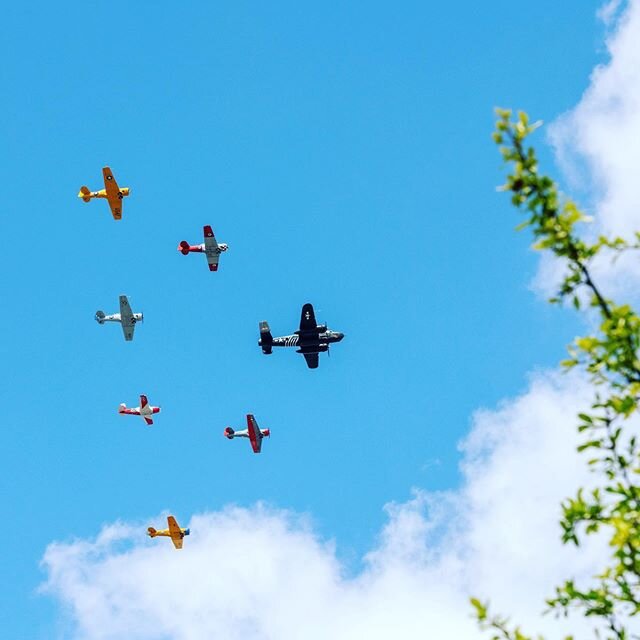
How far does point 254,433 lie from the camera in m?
68.9

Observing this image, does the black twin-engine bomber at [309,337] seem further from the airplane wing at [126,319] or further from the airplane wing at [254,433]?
the airplane wing at [126,319]

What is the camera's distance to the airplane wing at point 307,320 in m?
60.2

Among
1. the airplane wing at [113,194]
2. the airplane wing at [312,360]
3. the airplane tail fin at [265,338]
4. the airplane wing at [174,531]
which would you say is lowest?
the airplane wing at [174,531]

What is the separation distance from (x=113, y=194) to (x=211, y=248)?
8.38m

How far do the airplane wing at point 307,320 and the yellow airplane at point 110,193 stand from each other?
16.5 m

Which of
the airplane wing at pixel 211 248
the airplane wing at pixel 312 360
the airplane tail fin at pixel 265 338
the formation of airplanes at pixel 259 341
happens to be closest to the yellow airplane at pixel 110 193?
the formation of airplanes at pixel 259 341

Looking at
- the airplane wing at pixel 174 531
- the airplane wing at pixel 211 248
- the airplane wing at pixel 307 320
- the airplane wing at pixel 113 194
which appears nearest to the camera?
the airplane wing at pixel 307 320

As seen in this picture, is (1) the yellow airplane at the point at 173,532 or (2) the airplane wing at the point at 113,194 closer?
(2) the airplane wing at the point at 113,194

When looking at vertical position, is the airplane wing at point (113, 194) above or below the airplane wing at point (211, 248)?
above

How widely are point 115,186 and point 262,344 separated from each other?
16409 millimetres

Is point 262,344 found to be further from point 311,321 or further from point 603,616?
point 603,616

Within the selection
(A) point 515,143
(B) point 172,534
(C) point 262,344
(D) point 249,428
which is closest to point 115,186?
(C) point 262,344

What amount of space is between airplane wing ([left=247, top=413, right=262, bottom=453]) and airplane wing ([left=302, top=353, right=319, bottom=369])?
290 inches

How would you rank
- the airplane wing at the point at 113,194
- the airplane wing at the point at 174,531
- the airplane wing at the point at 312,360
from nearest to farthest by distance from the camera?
the airplane wing at the point at 113,194, the airplane wing at the point at 312,360, the airplane wing at the point at 174,531
